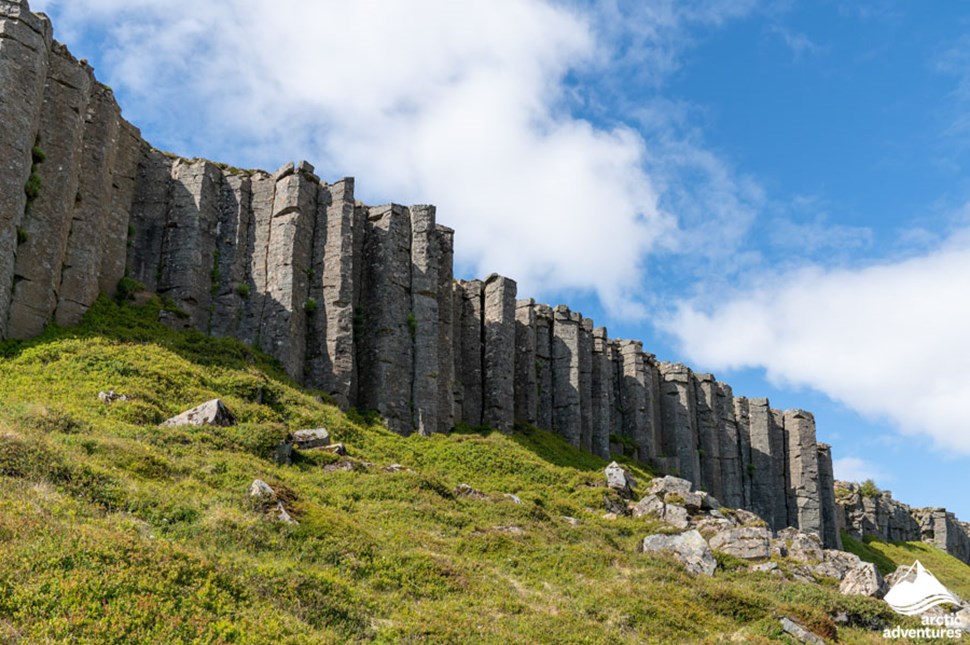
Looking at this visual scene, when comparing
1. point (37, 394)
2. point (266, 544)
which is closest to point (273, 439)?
point (37, 394)

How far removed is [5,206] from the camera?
38.9m

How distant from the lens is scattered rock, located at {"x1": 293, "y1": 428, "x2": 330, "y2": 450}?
121 feet

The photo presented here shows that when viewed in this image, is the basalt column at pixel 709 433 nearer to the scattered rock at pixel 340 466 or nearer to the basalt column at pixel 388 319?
the basalt column at pixel 388 319

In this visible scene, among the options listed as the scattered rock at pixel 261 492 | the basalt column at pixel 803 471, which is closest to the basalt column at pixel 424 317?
the scattered rock at pixel 261 492

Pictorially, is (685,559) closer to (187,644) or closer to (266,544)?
(266,544)

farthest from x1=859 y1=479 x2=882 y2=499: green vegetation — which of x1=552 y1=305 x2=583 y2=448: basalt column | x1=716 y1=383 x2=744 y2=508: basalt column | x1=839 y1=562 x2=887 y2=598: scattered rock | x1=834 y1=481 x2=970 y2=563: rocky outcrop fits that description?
x1=839 y1=562 x2=887 y2=598: scattered rock

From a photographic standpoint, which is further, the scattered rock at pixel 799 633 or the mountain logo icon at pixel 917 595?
the mountain logo icon at pixel 917 595

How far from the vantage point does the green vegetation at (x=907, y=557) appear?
77.8 meters

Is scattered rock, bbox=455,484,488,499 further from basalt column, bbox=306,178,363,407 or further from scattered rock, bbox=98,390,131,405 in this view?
basalt column, bbox=306,178,363,407

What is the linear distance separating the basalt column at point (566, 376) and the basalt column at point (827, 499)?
110 feet

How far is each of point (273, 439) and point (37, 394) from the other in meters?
8.86

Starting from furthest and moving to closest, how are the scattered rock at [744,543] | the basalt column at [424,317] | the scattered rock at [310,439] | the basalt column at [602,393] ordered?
1. the basalt column at [602,393]
2. the basalt column at [424,317]
3. the scattered rock at [310,439]
4. the scattered rock at [744,543]

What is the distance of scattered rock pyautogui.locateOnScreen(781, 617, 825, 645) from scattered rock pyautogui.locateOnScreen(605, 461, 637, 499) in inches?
763

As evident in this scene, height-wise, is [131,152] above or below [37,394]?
above
